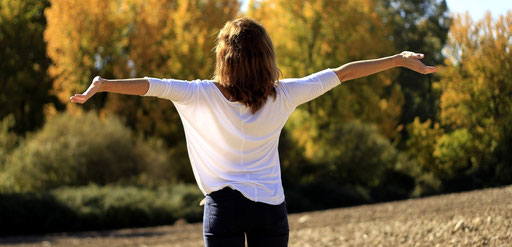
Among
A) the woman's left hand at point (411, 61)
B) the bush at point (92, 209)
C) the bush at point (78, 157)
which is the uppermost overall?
the woman's left hand at point (411, 61)

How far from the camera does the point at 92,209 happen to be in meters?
16.2

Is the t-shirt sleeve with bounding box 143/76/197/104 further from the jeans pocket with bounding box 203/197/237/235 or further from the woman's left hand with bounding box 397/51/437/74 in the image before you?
the woman's left hand with bounding box 397/51/437/74

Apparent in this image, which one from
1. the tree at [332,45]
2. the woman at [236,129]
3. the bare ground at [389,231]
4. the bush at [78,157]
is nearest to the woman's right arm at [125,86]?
the woman at [236,129]

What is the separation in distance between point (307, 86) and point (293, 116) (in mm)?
24204

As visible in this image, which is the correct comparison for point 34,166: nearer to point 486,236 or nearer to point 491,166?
point 491,166

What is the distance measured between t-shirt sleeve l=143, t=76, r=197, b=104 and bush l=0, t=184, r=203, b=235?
13.8 meters

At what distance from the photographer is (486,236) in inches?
280

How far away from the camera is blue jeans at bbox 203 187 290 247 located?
8.80ft

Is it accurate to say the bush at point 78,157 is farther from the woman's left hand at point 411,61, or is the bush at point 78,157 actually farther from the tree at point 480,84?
the woman's left hand at point 411,61

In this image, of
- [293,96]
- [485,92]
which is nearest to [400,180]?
[485,92]

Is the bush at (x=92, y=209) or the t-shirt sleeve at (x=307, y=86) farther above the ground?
the t-shirt sleeve at (x=307, y=86)

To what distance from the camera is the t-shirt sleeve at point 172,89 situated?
272cm

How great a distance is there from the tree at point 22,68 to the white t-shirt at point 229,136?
26159mm

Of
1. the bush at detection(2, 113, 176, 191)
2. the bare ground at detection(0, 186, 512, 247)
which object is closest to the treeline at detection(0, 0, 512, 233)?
the bush at detection(2, 113, 176, 191)
